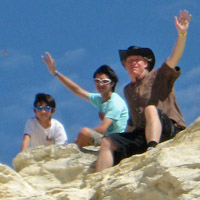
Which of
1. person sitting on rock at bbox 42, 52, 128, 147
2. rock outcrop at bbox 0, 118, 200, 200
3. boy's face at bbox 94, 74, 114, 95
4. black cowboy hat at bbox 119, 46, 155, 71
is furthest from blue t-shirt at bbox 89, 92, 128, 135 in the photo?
rock outcrop at bbox 0, 118, 200, 200

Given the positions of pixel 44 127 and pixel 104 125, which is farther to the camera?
pixel 44 127

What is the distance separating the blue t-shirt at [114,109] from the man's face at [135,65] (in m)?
0.64

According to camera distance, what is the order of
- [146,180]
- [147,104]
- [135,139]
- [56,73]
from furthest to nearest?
1. [56,73]
2. [147,104]
3. [135,139]
4. [146,180]

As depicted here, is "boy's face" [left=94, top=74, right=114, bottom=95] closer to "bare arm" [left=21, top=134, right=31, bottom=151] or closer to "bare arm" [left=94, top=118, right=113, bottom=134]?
"bare arm" [left=94, top=118, right=113, bottom=134]

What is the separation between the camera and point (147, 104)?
9.41 m

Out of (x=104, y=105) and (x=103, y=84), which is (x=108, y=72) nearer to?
(x=103, y=84)

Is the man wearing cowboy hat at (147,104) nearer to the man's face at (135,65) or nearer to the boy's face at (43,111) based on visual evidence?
the man's face at (135,65)

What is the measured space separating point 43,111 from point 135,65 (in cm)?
163

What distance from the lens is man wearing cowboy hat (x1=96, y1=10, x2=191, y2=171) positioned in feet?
28.6

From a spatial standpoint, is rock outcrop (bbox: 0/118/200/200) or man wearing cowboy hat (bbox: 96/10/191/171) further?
man wearing cowboy hat (bbox: 96/10/191/171)

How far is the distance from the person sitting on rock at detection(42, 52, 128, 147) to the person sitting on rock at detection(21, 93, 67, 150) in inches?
16.7

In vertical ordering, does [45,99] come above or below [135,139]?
above

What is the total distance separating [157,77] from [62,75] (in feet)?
6.22

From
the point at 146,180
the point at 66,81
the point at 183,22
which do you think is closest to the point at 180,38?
the point at 183,22
